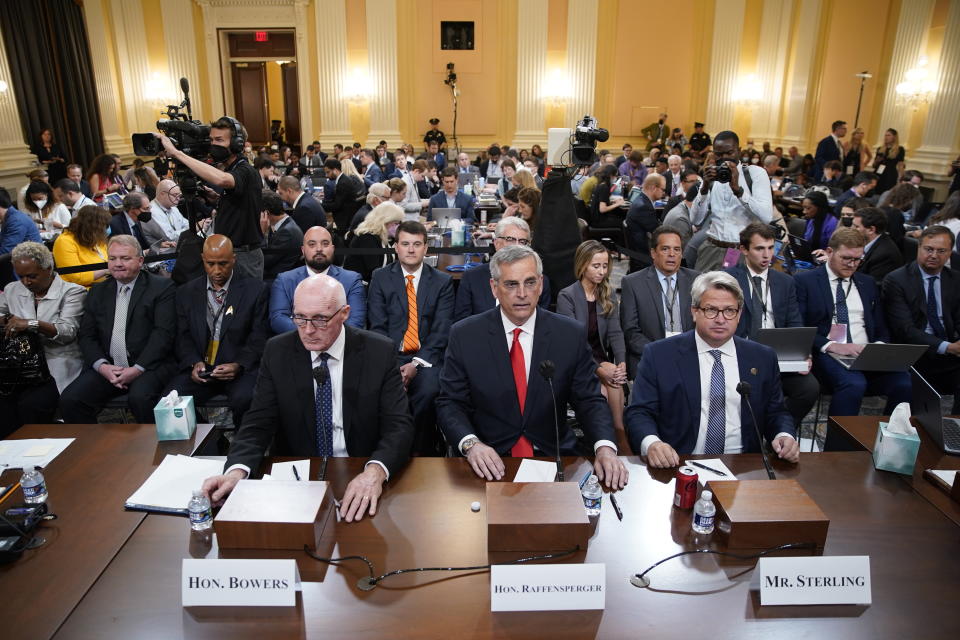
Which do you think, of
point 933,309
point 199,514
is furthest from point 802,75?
point 199,514

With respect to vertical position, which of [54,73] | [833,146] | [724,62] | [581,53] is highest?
[581,53]

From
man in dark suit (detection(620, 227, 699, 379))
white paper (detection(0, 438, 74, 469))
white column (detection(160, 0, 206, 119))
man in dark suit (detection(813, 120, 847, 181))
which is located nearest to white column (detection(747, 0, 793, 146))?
man in dark suit (detection(813, 120, 847, 181))

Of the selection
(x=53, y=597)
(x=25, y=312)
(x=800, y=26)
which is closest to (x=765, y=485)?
(x=53, y=597)

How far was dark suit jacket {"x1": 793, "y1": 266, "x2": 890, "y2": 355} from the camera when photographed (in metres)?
4.03

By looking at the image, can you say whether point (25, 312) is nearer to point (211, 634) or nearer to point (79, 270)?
point (79, 270)

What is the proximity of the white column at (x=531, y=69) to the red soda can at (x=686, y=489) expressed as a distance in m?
12.8

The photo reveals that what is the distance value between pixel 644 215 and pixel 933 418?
461 cm

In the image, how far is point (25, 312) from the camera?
146 inches

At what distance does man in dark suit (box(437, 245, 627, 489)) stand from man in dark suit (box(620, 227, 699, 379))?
1.29 m

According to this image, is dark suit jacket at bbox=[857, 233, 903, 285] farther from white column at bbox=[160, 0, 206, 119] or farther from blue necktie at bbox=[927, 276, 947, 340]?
white column at bbox=[160, 0, 206, 119]

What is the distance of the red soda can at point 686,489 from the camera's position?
198cm

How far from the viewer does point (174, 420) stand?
2.46 meters

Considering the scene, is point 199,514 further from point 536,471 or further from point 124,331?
point 124,331

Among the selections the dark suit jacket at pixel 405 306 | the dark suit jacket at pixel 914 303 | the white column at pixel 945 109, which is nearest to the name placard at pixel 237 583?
the dark suit jacket at pixel 405 306
